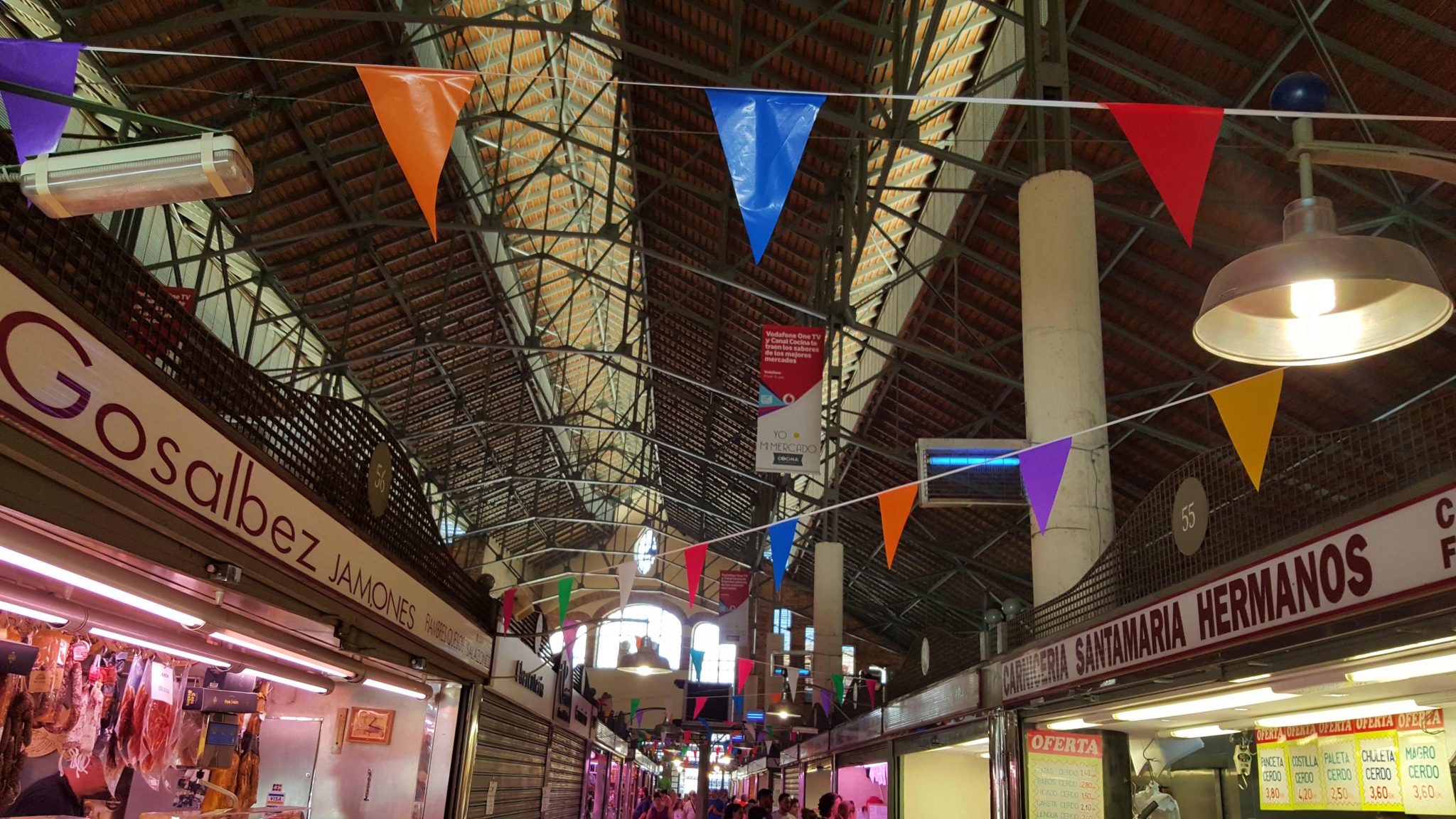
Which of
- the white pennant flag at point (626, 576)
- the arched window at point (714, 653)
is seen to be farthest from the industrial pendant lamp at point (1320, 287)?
the arched window at point (714, 653)

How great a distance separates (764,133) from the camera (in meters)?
3.92

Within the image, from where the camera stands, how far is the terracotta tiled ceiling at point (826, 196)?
8.79 metres

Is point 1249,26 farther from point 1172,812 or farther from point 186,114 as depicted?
point 186,114

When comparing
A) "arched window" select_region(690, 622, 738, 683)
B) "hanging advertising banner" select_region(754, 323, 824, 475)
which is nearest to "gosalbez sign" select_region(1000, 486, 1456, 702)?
"hanging advertising banner" select_region(754, 323, 824, 475)

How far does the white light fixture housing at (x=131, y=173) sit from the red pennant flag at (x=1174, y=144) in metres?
2.85

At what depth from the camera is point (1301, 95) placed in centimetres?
257

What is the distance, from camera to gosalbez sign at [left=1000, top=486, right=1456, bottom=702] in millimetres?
2611

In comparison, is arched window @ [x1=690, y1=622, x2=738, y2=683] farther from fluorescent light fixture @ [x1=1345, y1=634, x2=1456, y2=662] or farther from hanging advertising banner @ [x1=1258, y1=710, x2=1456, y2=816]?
fluorescent light fixture @ [x1=1345, y1=634, x2=1456, y2=662]

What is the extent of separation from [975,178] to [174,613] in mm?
9392

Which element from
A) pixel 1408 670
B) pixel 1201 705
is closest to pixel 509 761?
pixel 1201 705

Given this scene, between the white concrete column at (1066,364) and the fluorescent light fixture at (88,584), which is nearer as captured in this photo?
the fluorescent light fixture at (88,584)

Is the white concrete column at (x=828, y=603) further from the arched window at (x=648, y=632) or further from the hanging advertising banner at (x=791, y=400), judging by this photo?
the arched window at (x=648, y=632)

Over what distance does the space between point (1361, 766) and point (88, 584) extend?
6171 mm

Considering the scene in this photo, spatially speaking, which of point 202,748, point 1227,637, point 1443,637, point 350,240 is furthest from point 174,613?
point 350,240
